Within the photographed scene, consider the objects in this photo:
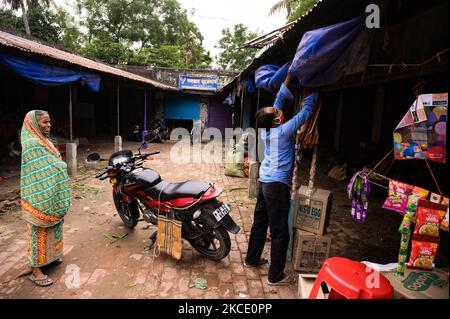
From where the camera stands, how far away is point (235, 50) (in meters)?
28.9

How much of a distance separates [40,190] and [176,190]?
4.46ft

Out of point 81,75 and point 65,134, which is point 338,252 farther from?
point 65,134

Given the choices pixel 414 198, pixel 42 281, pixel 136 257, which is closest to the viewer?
pixel 414 198

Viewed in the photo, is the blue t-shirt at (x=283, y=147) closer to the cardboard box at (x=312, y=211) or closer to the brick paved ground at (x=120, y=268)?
the cardboard box at (x=312, y=211)

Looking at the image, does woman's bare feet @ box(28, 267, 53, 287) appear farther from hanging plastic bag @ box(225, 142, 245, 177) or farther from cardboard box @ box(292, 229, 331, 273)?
hanging plastic bag @ box(225, 142, 245, 177)

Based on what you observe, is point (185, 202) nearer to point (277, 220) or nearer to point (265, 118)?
point (277, 220)

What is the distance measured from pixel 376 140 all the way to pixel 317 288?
6.68m

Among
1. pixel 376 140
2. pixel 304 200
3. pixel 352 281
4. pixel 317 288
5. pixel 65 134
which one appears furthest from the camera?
pixel 65 134

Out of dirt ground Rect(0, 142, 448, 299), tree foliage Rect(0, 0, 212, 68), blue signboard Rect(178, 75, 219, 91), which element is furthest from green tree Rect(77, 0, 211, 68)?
dirt ground Rect(0, 142, 448, 299)

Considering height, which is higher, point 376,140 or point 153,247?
point 376,140

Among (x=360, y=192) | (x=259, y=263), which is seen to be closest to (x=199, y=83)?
(x=259, y=263)

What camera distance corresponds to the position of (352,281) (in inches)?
76.3
